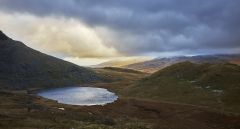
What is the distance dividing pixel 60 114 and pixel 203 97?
5226 cm

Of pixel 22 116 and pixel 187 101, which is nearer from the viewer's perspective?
pixel 22 116

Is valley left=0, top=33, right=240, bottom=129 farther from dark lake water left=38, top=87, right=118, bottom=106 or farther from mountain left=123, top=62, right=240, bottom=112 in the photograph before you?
dark lake water left=38, top=87, right=118, bottom=106

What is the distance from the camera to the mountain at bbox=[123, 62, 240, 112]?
112963 millimetres

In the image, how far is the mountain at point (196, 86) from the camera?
113 meters

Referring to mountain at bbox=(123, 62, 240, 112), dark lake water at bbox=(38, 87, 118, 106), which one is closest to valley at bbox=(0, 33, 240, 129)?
mountain at bbox=(123, 62, 240, 112)

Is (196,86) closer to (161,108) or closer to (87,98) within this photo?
(161,108)

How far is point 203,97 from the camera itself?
117 metres

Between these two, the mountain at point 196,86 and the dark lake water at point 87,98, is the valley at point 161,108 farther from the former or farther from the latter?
the dark lake water at point 87,98

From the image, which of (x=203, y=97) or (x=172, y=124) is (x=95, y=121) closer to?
(x=172, y=124)

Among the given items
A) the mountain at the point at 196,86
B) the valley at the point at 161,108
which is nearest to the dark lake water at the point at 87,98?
the valley at the point at 161,108

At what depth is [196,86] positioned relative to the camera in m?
131

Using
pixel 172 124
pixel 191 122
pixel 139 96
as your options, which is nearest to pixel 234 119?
pixel 191 122

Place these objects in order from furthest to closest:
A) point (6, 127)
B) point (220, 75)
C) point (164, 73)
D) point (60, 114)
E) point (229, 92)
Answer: point (164, 73)
point (220, 75)
point (229, 92)
point (60, 114)
point (6, 127)

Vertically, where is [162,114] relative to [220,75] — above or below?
below
